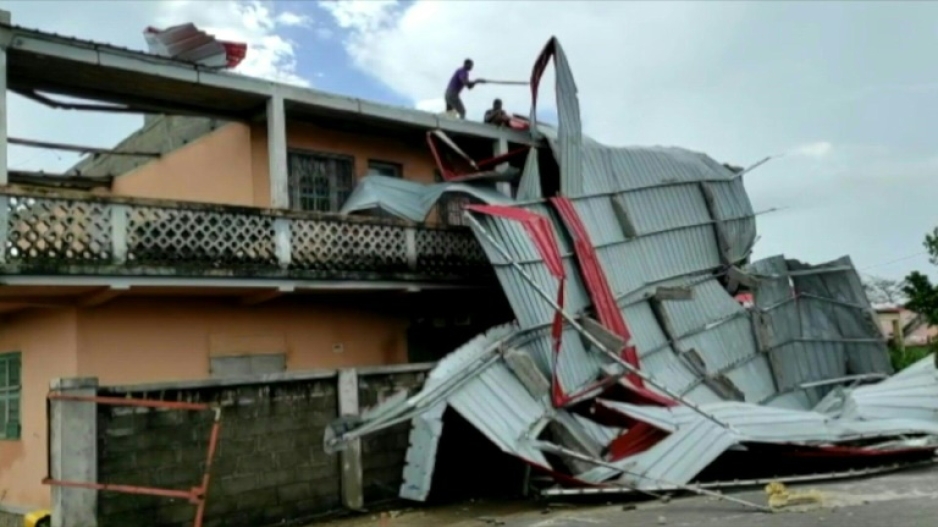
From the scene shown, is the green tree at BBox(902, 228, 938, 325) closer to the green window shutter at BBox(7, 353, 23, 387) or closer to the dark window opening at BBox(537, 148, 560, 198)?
the dark window opening at BBox(537, 148, 560, 198)

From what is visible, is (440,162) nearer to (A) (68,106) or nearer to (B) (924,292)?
(A) (68,106)

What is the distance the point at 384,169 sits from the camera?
16.0m

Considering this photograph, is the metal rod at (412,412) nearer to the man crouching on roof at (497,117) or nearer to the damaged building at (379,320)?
the damaged building at (379,320)

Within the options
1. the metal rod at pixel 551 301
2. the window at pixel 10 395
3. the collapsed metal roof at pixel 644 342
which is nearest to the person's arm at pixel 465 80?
the collapsed metal roof at pixel 644 342

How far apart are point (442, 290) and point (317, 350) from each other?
2.29 meters

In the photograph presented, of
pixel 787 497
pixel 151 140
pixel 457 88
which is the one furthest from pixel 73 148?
pixel 787 497

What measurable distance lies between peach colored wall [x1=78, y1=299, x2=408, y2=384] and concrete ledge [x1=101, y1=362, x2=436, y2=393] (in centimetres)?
252

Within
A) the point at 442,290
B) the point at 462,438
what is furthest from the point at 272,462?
the point at 442,290

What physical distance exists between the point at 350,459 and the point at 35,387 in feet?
15.8

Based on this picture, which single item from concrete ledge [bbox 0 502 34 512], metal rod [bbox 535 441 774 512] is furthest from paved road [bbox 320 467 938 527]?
concrete ledge [bbox 0 502 34 512]

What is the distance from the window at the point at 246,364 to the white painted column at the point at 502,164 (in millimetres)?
4858

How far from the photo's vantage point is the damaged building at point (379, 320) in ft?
31.4

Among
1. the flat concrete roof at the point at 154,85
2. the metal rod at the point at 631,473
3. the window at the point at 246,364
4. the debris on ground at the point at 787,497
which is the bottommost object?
the debris on ground at the point at 787,497

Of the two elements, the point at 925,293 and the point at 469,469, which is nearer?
the point at 469,469
